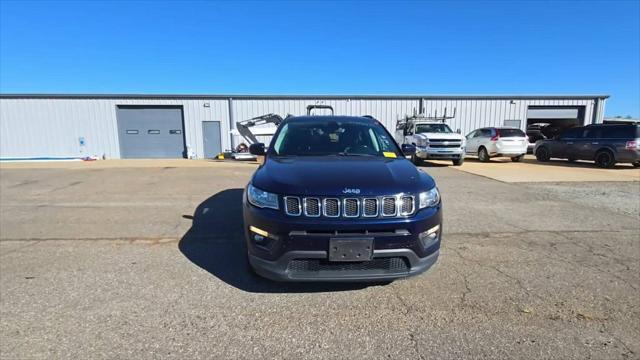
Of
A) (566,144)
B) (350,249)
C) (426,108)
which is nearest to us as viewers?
(350,249)

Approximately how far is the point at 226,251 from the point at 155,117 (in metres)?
21.1

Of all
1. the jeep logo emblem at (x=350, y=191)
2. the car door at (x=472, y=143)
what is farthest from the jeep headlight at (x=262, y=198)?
the car door at (x=472, y=143)

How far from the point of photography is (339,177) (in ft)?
10.3

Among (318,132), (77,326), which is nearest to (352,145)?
(318,132)

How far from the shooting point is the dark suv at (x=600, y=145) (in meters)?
13.5

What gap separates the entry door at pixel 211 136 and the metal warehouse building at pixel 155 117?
6cm

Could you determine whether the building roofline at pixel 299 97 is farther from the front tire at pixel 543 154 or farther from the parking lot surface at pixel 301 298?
the parking lot surface at pixel 301 298

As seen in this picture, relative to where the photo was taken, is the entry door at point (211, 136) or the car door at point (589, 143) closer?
the car door at point (589, 143)

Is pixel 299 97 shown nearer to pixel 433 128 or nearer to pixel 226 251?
pixel 433 128

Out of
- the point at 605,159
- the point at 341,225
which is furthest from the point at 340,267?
the point at 605,159

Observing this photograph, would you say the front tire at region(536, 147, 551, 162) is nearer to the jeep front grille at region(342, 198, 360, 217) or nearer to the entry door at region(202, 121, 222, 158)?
the jeep front grille at region(342, 198, 360, 217)

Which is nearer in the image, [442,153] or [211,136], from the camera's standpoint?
[442,153]

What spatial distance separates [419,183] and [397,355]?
1.48 meters

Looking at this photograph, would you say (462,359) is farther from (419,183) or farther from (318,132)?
(318,132)
